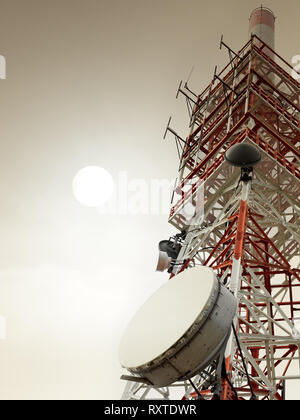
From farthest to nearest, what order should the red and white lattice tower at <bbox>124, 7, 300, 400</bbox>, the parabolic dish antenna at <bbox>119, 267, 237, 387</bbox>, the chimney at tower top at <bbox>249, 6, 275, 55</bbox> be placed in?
the chimney at tower top at <bbox>249, 6, 275, 55</bbox> < the red and white lattice tower at <bbox>124, 7, 300, 400</bbox> < the parabolic dish antenna at <bbox>119, 267, 237, 387</bbox>

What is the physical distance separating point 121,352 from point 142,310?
1165mm

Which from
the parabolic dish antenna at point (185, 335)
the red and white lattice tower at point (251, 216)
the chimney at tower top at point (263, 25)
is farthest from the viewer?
the chimney at tower top at point (263, 25)

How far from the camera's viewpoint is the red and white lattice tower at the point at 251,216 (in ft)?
35.5

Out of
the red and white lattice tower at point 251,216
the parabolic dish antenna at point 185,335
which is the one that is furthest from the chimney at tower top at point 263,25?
the parabolic dish antenna at point 185,335

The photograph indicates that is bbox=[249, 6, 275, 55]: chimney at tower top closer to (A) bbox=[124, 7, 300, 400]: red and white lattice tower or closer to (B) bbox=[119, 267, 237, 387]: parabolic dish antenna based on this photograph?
(A) bbox=[124, 7, 300, 400]: red and white lattice tower

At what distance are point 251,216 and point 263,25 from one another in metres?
16.0

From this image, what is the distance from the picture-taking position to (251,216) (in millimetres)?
13250

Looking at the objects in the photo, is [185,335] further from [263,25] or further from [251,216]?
[263,25]

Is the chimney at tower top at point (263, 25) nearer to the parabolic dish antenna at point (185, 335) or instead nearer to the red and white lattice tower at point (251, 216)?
the red and white lattice tower at point (251, 216)

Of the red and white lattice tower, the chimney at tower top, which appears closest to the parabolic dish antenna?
the red and white lattice tower

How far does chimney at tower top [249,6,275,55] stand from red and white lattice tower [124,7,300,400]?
0.08 m

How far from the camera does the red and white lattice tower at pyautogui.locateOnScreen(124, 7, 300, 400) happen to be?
35.5ft

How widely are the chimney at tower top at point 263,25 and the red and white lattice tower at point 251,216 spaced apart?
0.26 feet

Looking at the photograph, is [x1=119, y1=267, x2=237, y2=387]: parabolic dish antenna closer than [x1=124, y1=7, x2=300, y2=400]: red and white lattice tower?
Yes
